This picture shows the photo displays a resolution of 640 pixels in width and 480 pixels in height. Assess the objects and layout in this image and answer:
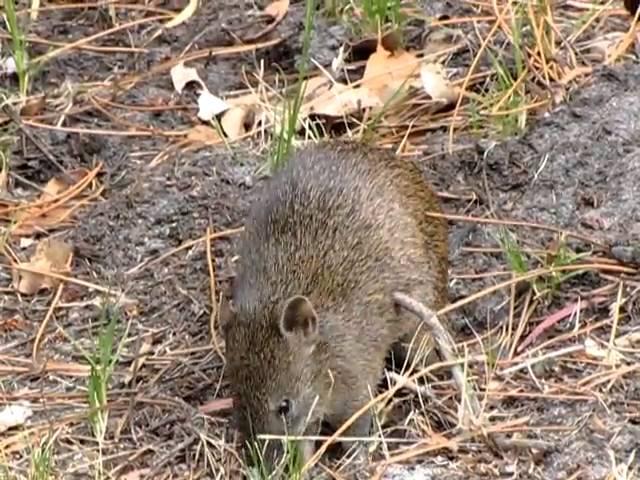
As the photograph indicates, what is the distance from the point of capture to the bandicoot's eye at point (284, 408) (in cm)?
432

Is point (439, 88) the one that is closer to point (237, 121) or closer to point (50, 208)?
point (237, 121)

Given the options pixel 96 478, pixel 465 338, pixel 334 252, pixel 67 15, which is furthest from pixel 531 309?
pixel 67 15

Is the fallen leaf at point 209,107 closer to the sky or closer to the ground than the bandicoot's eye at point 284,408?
closer to the ground

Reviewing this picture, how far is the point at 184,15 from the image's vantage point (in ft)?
21.8

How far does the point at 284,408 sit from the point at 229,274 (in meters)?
0.95

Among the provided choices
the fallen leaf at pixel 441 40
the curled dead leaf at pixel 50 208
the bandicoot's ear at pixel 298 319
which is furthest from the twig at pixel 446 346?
the fallen leaf at pixel 441 40

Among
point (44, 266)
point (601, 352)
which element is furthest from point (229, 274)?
point (601, 352)

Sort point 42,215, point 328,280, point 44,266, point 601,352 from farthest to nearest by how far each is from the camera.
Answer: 1. point 42,215
2. point 44,266
3. point 328,280
4. point 601,352

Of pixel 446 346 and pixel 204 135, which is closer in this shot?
pixel 446 346

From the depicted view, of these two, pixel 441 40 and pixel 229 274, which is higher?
pixel 441 40

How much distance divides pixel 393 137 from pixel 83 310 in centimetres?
138

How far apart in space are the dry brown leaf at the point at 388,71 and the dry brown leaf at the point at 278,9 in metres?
0.60

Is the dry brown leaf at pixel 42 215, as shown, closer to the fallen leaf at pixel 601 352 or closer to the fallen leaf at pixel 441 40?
the fallen leaf at pixel 441 40

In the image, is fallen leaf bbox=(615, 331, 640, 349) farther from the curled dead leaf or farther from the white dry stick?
the curled dead leaf
